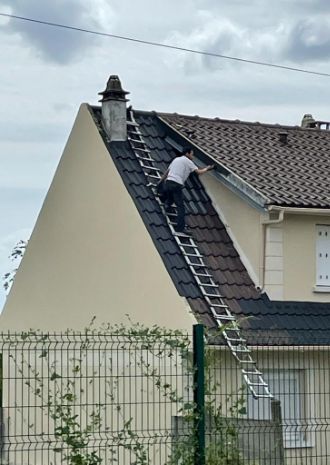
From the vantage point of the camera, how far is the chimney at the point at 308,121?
29928mm

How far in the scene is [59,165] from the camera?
2481cm

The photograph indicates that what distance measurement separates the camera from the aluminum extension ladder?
1838 cm

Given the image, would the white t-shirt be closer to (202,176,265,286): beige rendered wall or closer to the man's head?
the man's head

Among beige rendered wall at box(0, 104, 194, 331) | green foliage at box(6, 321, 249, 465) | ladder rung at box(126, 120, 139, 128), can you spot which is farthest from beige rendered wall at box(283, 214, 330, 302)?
green foliage at box(6, 321, 249, 465)

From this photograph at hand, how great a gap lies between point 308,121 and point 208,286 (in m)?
10.2

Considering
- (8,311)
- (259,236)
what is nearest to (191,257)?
(259,236)

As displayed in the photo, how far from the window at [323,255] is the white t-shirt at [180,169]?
2445mm

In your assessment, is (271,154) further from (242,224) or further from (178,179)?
(178,179)

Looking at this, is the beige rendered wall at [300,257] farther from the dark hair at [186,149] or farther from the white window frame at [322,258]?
the dark hair at [186,149]

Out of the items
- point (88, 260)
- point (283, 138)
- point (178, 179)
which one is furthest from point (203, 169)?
point (283, 138)

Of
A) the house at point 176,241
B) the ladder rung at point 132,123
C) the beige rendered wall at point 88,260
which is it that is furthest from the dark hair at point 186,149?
the beige rendered wall at point 88,260

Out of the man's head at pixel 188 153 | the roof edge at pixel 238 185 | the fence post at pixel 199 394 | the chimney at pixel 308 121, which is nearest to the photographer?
the fence post at pixel 199 394

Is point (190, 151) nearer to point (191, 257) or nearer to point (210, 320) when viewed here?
point (191, 257)

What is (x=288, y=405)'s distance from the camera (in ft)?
59.5
